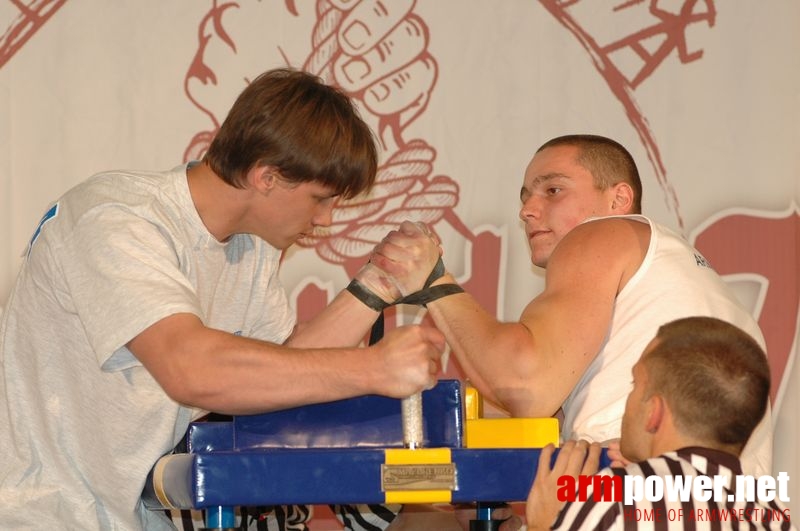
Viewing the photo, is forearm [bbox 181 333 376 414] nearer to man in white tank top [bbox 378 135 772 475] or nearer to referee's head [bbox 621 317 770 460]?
man in white tank top [bbox 378 135 772 475]

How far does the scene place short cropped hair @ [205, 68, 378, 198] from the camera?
228 cm

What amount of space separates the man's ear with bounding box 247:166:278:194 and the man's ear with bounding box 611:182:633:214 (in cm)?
83

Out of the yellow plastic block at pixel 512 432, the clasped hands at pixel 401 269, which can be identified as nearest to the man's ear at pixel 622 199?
the clasped hands at pixel 401 269

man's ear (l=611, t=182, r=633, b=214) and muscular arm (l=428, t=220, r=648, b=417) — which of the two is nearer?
muscular arm (l=428, t=220, r=648, b=417)

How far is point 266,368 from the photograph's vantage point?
188cm

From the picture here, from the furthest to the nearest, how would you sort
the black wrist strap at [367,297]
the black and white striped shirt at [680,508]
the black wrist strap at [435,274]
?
the black wrist strap at [367,297] < the black wrist strap at [435,274] < the black and white striped shirt at [680,508]

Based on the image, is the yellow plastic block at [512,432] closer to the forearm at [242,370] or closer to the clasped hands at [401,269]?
the forearm at [242,370]

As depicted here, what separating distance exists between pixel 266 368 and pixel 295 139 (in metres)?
0.59

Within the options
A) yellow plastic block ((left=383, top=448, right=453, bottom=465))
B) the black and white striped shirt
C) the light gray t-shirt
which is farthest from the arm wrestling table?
the light gray t-shirt

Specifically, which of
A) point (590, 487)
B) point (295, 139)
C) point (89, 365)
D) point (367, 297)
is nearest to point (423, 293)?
point (367, 297)

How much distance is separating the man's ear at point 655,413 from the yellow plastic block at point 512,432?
0.25 meters

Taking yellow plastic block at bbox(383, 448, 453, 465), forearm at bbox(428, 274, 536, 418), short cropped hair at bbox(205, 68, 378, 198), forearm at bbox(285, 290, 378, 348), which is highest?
short cropped hair at bbox(205, 68, 378, 198)

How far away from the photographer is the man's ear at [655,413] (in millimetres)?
1692

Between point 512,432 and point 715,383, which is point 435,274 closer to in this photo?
point 512,432
